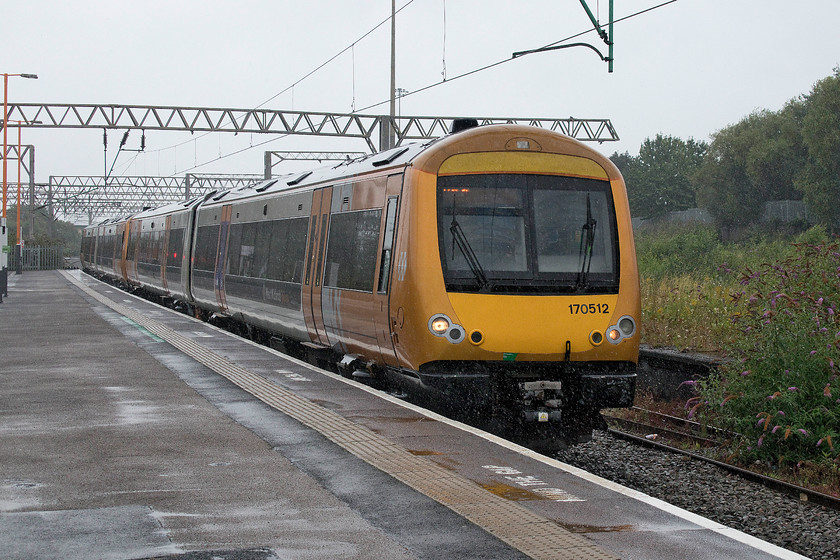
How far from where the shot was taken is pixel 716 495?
9.50 m

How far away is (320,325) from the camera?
13.7 m

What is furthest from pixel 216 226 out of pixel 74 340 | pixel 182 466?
pixel 182 466

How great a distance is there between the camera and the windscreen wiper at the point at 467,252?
10023 mm

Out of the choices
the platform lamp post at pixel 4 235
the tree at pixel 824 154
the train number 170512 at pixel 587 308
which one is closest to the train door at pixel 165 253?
the platform lamp post at pixel 4 235

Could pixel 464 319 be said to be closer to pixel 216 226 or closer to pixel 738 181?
pixel 216 226

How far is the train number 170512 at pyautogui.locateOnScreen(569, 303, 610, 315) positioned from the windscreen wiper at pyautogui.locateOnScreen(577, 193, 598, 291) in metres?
0.17

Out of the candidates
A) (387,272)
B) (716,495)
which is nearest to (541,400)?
(716,495)

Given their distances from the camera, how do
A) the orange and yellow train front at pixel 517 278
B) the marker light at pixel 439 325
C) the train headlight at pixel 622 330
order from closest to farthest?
the marker light at pixel 439 325, the orange and yellow train front at pixel 517 278, the train headlight at pixel 622 330

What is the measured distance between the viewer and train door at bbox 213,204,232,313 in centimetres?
2047

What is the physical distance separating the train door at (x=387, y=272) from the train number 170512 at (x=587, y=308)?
185 centimetres

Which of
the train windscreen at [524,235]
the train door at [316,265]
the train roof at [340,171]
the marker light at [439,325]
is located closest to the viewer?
the marker light at [439,325]

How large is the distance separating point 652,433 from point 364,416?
16.7 ft

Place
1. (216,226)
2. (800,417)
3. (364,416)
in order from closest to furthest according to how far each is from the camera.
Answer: (364,416), (800,417), (216,226)

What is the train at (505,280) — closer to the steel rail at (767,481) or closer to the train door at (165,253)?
the steel rail at (767,481)
